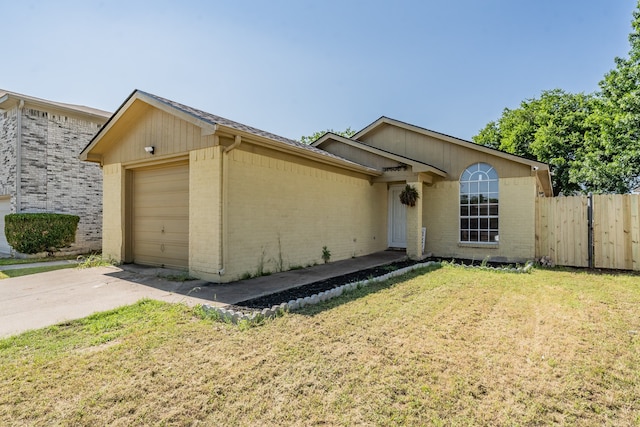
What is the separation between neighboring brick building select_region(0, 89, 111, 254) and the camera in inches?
475

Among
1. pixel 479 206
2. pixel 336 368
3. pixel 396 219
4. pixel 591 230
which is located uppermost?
pixel 479 206

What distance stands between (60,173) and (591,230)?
18663 millimetres

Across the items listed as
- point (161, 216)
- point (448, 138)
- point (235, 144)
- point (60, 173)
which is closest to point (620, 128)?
point (448, 138)

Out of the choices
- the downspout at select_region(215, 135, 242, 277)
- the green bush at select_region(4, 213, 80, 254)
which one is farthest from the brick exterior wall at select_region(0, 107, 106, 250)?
the downspout at select_region(215, 135, 242, 277)

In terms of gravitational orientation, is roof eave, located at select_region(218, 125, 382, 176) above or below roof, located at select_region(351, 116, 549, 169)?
below

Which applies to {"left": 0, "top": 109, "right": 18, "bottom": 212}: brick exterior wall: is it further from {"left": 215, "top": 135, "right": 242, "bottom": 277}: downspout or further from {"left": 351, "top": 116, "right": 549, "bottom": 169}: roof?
{"left": 351, "top": 116, "right": 549, "bottom": 169}: roof

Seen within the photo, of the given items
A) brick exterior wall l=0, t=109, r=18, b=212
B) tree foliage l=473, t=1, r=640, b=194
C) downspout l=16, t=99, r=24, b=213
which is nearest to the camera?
downspout l=16, t=99, r=24, b=213

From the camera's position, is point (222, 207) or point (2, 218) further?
point (2, 218)

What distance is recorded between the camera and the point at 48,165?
12.7 metres

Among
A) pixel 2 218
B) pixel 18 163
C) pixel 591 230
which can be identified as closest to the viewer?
pixel 591 230

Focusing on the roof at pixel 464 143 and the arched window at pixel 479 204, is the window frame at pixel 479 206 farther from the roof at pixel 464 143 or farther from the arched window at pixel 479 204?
the roof at pixel 464 143

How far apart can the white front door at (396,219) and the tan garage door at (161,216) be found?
320 inches

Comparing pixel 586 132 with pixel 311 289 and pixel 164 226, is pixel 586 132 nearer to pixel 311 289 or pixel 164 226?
pixel 311 289

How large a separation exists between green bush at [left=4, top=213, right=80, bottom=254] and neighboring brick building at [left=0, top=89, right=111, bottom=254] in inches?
35.0
